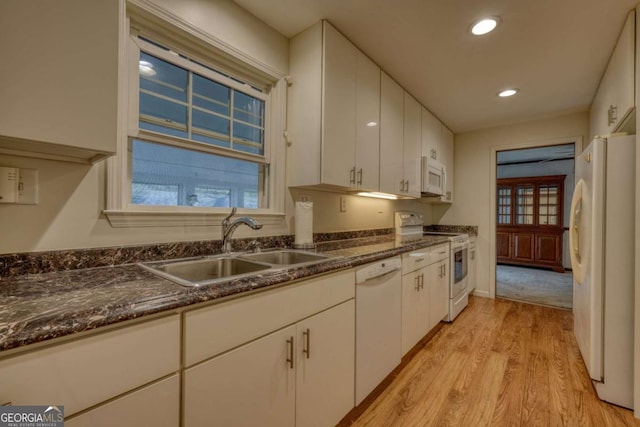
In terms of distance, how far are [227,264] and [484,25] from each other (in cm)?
215

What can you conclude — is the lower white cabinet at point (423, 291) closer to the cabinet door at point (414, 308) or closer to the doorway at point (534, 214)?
the cabinet door at point (414, 308)

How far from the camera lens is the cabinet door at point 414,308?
1989mm

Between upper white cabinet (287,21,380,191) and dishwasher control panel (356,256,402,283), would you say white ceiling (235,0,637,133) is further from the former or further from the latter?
dishwasher control panel (356,256,402,283)

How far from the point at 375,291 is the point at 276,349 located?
0.75 m

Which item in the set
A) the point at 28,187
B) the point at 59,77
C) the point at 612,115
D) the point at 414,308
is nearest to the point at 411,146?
the point at 612,115

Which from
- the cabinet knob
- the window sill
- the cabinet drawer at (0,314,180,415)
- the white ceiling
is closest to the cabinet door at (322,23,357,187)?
the white ceiling

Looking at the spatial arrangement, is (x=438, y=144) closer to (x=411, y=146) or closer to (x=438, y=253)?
(x=411, y=146)

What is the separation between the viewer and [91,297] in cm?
76

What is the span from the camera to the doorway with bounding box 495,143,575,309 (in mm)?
5258

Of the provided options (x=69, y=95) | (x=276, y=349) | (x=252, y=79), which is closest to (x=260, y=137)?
(x=252, y=79)

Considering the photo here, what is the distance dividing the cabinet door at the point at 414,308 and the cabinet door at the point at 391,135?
2.41 ft

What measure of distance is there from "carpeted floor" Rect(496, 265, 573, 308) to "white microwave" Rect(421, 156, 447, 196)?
6.37 feet

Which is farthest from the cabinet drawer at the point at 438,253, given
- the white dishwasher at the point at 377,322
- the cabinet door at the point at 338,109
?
the cabinet door at the point at 338,109

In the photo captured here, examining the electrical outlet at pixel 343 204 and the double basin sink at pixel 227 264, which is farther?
the electrical outlet at pixel 343 204
